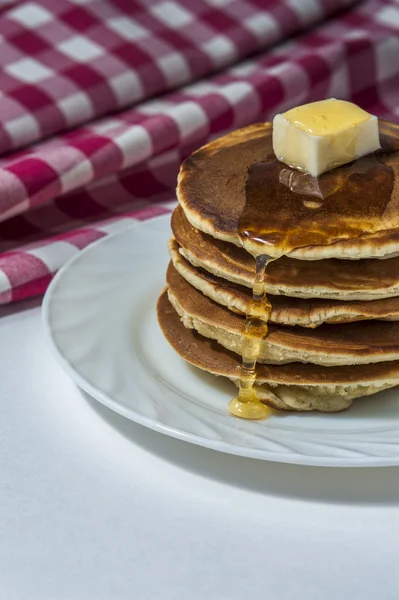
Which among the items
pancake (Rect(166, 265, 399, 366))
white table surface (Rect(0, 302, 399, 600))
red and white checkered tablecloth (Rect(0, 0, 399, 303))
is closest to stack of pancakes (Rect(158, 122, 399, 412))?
pancake (Rect(166, 265, 399, 366))

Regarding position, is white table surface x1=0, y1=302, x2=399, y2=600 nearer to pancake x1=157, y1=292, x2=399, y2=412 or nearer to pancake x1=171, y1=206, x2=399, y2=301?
pancake x1=157, y1=292, x2=399, y2=412

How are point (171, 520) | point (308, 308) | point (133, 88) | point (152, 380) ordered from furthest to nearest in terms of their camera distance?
point (133, 88) < point (152, 380) < point (308, 308) < point (171, 520)

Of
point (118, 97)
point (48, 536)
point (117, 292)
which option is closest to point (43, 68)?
point (118, 97)

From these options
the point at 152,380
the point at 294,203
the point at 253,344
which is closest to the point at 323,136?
the point at 294,203

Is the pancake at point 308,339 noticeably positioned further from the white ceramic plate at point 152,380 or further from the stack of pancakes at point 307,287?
the white ceramic plate at point 152,380

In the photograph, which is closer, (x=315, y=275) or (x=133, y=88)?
(x=315, y=275)

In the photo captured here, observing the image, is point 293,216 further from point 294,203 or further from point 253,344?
point 253,344

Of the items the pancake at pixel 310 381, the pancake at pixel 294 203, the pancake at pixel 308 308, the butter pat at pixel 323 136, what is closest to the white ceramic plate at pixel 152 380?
the pancake at pixel 310 381
